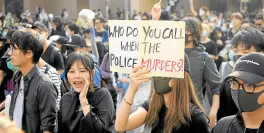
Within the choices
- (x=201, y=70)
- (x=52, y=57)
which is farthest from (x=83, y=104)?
(x=52, y=57)

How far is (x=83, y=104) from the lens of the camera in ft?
12.3

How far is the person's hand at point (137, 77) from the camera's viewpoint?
9.95 ft

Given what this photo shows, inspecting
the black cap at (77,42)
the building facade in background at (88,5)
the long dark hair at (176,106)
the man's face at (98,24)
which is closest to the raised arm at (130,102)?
the long dark hair at (176,106)

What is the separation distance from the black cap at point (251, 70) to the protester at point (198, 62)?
2371 mm

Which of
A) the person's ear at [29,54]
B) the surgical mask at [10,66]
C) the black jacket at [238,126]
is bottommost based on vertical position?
the surgical mask at [10,66]

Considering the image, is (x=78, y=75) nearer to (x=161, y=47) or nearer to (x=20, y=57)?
(x=20, y=57)

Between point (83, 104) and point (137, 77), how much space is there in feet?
2.74

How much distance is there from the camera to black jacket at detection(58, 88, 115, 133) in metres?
3.74

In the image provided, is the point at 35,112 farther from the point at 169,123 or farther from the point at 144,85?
the point at 144,85

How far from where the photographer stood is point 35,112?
12.9 feet

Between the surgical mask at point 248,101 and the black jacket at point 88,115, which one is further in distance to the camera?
the black jacket at point 88,115

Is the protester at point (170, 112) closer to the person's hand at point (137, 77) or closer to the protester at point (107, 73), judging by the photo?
the person's hand at point (137, 77)

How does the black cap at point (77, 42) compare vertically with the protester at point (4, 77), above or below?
above

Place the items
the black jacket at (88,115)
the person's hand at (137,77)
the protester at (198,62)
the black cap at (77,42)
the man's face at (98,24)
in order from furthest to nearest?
the man's face at (98,24)
the black cap at (77,42)
the protester at (198,62)
the black jacket at (88,115)
the person's hand at (137,77)
